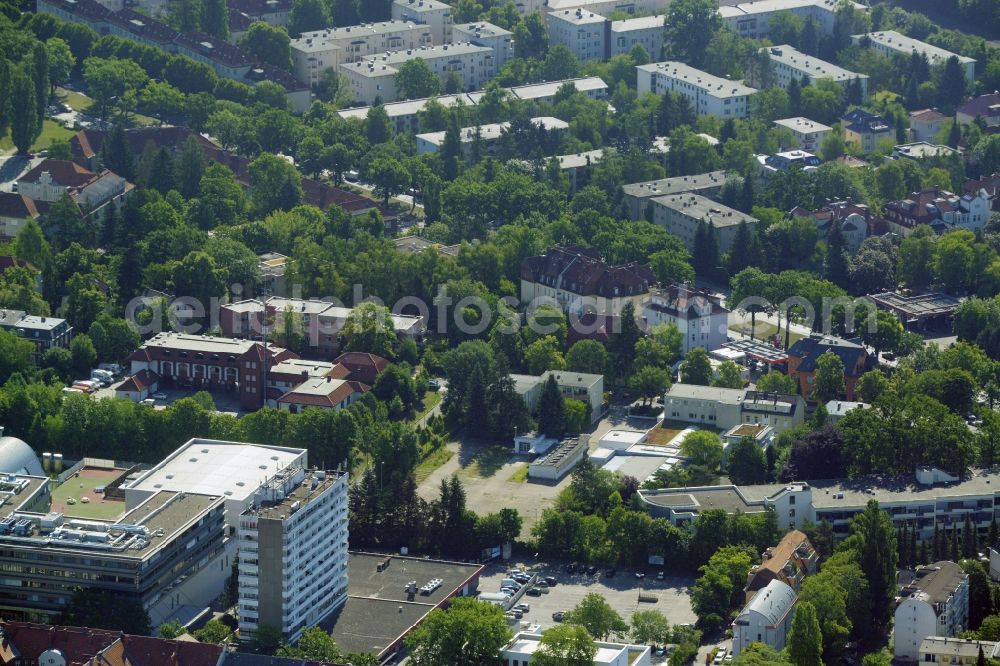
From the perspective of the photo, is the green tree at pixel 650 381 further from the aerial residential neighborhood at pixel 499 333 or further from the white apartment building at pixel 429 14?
the white apartment building at pixel 429 14

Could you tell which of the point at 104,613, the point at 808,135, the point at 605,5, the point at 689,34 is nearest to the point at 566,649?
the point at 104,613

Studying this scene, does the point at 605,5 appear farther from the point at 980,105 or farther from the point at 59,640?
the point at 59,640

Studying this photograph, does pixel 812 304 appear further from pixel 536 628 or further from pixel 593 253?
pixel 536 628

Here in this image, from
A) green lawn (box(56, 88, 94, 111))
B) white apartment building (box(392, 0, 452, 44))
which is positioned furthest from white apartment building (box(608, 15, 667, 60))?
green lawn (box(56, 88, 94, 111))

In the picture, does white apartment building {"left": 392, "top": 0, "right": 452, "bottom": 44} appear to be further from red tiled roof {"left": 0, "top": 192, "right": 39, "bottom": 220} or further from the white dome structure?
the white dome structure

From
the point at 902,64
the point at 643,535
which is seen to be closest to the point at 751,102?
the point at 902,64

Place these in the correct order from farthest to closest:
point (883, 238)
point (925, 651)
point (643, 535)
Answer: point (883, 238)
point (643, 535)
point (925, 651)

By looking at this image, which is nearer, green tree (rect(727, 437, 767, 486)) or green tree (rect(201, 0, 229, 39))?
green tree (rect(727, 437, 767, 486))
